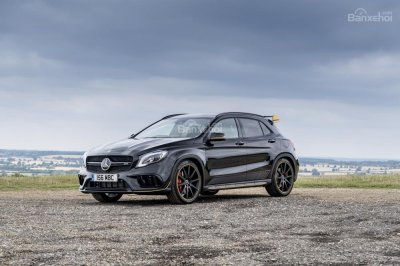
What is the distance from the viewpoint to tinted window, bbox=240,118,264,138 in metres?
17.0

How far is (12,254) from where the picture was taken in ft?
28.1

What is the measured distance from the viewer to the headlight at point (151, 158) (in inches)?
584

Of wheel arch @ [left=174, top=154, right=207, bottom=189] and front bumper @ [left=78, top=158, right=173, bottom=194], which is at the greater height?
wheel arch @ [left=174, top=154, right=207, bottom=189]

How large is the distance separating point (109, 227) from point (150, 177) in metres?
3.48

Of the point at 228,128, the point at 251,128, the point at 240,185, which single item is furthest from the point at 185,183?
the point at 251,128

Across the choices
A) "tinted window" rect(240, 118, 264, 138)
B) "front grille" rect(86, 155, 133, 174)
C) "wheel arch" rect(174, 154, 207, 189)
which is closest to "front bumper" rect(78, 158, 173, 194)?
"front grille" rect(86, 155, 133, 174)

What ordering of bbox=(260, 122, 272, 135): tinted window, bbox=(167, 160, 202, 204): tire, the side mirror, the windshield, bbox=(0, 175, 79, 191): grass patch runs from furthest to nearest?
1. bbox=(0, 175, 79, 191): grass patch
2. bbox=(260, 122, 272, 135): tinted window
3. the windshield
4. the side mirror
5. bbox=(167, 160, 202, 204): tire

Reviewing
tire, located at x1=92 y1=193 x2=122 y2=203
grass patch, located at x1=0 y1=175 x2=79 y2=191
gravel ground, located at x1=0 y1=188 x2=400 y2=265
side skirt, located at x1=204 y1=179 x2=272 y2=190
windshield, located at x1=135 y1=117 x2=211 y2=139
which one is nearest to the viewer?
gravel ground, located at x1=0 y1=188 x2=400 y2=265

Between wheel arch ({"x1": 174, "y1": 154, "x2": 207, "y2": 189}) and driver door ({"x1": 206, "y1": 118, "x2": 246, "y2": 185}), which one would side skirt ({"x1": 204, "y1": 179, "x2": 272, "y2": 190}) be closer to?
driver door ({"x1": 206, "y1": 118, "x2": 246, "y2": 185})

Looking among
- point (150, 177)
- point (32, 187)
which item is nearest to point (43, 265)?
point (150, 177)

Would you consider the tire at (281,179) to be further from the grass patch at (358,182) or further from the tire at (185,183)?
the grass patch at (358,182)

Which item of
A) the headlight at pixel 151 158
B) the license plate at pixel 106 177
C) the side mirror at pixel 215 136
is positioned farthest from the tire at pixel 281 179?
the license plate at pixel 106 177

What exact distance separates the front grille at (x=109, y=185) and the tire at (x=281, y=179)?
12.3 ft

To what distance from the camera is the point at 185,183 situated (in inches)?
604
